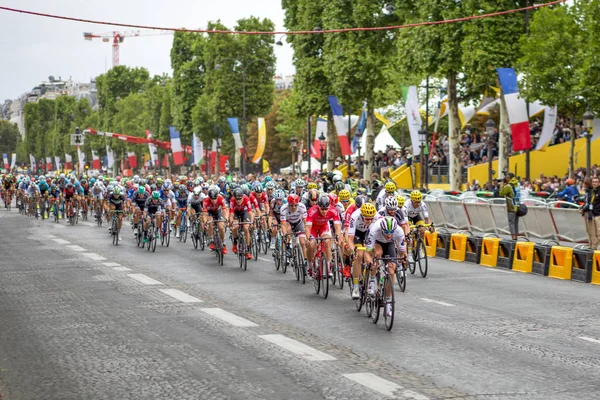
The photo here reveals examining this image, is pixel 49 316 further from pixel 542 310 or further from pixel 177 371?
pixel 542 310

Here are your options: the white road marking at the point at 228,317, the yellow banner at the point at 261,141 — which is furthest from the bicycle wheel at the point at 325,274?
the yellow banner at the point at 261,141

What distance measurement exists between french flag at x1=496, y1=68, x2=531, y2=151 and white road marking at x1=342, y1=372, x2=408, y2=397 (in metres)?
→ 27.1

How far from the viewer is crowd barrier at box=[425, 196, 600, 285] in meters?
22.2

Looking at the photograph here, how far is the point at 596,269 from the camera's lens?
21250 mm

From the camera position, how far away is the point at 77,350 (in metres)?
12.0

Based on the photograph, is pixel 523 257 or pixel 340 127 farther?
pixel 340 127

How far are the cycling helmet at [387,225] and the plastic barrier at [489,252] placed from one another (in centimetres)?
1151

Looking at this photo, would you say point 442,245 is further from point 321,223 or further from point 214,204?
Answer: point 321,223

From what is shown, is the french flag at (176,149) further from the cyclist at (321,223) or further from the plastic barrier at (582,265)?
the cyclist at (321,223)

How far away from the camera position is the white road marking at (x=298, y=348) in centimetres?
1140

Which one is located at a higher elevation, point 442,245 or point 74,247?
point 442,245

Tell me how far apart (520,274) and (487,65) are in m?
20.7

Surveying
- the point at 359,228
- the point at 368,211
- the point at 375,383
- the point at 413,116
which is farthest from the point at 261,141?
the point at 375,383

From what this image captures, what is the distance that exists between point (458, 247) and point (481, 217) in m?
4.31
